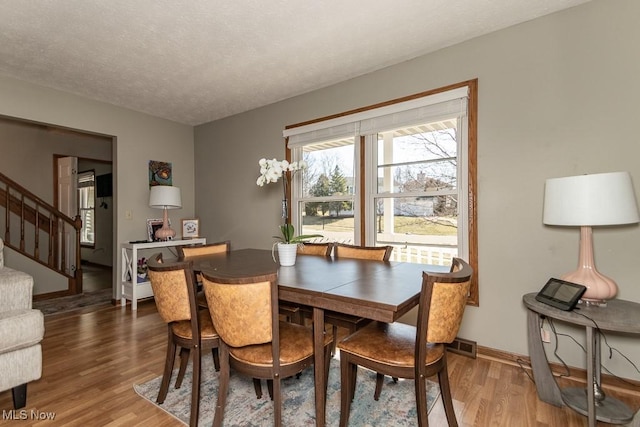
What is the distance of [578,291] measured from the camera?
5.57ft

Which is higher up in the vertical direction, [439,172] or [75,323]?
[439,172]

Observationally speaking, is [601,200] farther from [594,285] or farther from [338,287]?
[338,287]

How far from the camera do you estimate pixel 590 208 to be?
1.65 m

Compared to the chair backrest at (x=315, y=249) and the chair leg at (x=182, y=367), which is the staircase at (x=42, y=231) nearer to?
the chair leg at (x=182, y=367)

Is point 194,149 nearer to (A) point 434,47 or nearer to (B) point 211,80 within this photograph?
(B) point 211,80

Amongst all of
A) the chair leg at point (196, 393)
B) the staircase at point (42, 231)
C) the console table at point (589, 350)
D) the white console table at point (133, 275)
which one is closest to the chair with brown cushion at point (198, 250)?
the chair leg at point (196, 393)

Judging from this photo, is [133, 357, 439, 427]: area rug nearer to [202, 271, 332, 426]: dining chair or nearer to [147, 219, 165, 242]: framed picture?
[202, 271, 332, 426]: dining chair

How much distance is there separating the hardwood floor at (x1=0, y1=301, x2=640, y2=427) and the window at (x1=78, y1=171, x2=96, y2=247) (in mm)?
4613

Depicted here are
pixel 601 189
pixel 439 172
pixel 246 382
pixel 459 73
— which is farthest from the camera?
pixel 439 172

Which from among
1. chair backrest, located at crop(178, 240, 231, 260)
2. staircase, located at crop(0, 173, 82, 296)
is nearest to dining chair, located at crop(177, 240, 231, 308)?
chair backrest, located at crop(178, 240, 231, 260)

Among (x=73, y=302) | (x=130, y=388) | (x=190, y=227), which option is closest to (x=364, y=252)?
(x=130, y=388)

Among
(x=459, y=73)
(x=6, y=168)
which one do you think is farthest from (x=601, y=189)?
(x=6, y=168)

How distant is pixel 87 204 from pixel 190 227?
4048 millimetres

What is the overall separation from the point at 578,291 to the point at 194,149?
4737mm
